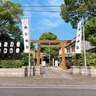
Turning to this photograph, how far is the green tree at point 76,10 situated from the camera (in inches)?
1155

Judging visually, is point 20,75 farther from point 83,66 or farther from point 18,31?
point 18,31

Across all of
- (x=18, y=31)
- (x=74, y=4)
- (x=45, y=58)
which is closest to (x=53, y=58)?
(x=45, y=58)

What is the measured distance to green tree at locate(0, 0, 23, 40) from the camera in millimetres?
33062

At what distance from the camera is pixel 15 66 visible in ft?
89.9

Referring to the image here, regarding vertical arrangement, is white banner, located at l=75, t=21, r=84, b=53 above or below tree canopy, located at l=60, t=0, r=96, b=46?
below

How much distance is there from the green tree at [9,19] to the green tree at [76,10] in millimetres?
5990

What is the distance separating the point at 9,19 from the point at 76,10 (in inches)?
349

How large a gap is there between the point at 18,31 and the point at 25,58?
7388mm

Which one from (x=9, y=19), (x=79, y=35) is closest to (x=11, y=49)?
(x=9, y=19)

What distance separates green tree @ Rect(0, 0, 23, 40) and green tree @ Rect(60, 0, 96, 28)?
5990 mm
